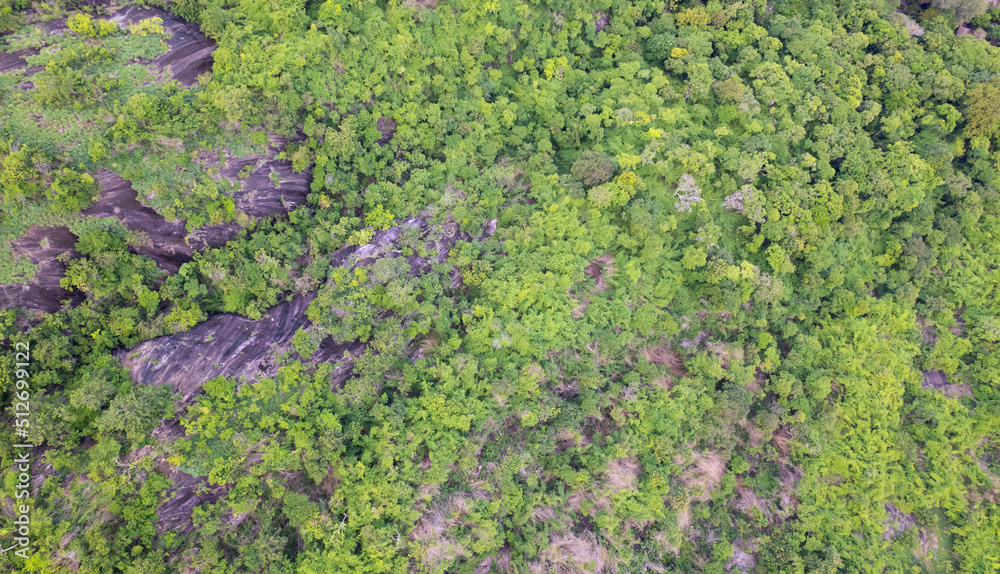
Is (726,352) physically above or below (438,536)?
above

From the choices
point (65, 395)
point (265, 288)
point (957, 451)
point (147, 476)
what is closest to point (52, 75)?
point (265, 288)

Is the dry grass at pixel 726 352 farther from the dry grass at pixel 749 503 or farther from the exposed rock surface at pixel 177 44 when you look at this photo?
the exposed rock surface at pixel 177 44

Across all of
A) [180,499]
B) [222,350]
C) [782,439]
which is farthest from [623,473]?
[222,350]

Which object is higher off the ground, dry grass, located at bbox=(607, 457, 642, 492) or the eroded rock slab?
the eroded rock slab

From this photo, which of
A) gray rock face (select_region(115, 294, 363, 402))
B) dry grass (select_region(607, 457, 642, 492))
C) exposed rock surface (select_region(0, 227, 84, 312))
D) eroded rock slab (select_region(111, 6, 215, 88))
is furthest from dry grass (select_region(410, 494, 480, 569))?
eroded rock slab (select_region(111, 6, 215, 88))

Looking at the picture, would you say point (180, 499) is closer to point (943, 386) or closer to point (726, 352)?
point (726, 352)

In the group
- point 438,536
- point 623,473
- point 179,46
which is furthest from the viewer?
point 623,473

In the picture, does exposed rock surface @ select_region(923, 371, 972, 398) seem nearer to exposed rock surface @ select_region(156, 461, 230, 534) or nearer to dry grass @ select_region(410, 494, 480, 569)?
dry grass @ select_region(410, 494, 480, 569)

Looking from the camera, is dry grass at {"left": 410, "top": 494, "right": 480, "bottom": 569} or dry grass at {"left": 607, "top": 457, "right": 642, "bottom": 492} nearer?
dry grass at {"left": 410, "top": 494, "right": 480, "bottom": 569}

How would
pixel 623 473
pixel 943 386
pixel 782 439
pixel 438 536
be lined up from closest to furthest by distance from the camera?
pixel 438 536
pixel 623 473
pixel 782 439
pixel 943 386

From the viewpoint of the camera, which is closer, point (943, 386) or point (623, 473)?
point (623, 473)
